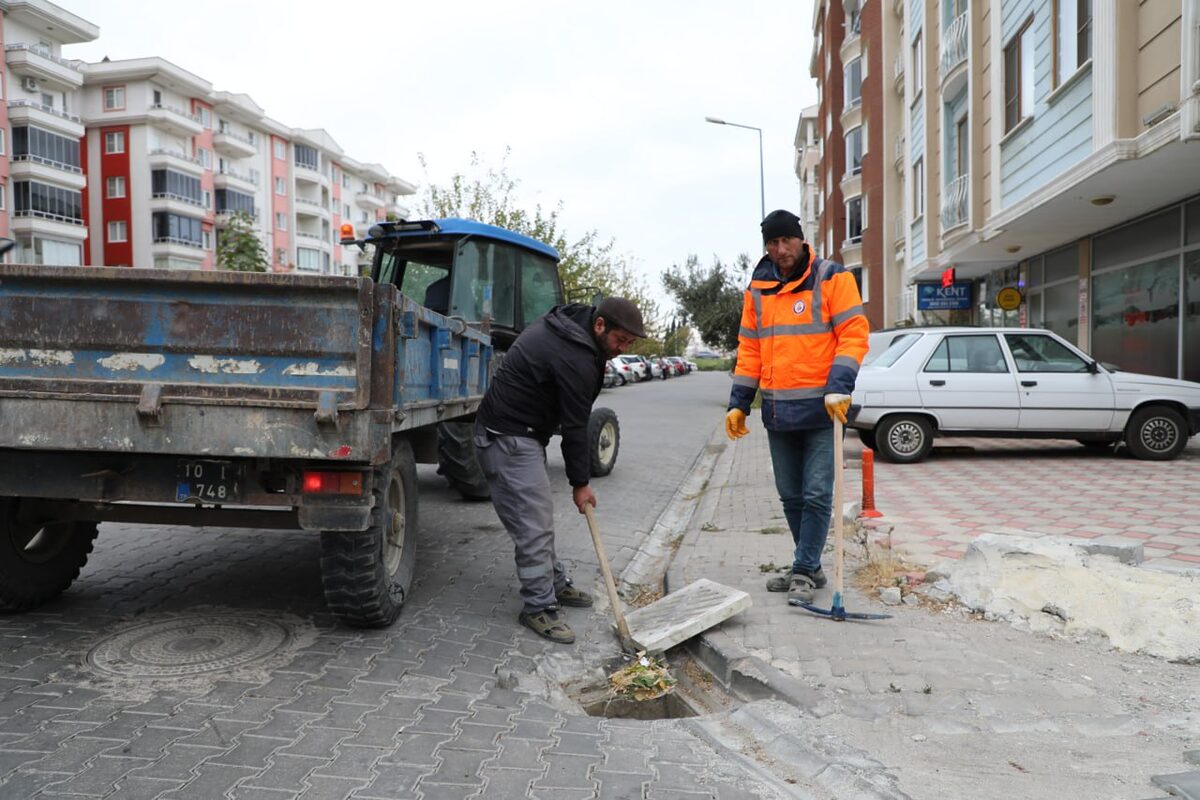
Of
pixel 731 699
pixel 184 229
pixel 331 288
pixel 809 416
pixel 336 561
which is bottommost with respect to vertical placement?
pixel 731 699

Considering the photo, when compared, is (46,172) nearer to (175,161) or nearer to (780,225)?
(175,161)

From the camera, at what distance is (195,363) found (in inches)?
154

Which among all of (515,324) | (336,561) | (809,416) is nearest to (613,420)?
(515,324)

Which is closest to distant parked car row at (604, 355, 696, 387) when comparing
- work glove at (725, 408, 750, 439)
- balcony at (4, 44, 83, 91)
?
work glove at (725, 408, 750, 439)

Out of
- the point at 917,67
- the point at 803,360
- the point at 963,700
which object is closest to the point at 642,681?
the point at 963,700

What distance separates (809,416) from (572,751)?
2.31 m

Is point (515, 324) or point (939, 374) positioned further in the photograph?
point (939, 374)

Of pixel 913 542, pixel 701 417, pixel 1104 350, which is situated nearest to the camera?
pixel 913 542

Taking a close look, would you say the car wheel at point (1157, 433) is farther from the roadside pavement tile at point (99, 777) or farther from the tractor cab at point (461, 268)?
the roadside pavement tile at point (99, 777)

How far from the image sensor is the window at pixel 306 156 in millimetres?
67037

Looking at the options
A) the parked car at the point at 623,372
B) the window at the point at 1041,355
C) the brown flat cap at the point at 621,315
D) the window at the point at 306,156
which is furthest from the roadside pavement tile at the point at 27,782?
the window at the point at 306,156

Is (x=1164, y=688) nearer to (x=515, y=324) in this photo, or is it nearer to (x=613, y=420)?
(x=515, y=324)

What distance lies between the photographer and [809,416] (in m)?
4.79

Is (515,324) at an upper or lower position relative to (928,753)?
upper
